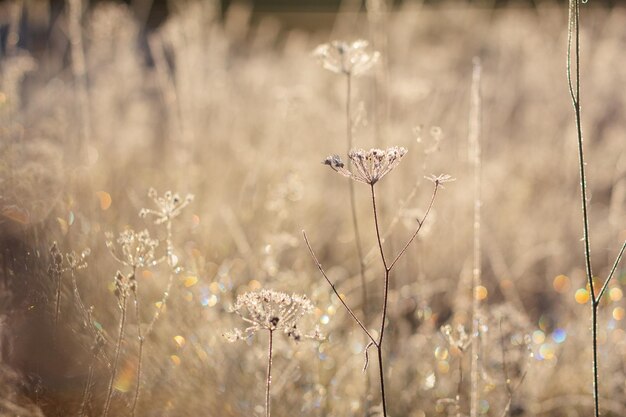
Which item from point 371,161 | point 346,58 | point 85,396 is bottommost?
point 85,396

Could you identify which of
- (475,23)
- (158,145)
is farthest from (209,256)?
(475,23)

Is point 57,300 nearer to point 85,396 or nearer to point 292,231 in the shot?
point 85,396

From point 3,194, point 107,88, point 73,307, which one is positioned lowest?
point 73,307

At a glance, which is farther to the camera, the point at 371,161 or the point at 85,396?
the point at 85,396

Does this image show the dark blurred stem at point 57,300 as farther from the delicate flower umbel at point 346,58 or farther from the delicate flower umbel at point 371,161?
the delicate flower umbel at point 346,58

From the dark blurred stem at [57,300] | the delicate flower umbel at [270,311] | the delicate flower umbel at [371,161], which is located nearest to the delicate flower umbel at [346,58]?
the delicate flower umbel at [371,161]

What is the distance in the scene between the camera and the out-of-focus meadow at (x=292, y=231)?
183 centimetres

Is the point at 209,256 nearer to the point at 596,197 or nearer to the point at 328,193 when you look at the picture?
the point at 328,193

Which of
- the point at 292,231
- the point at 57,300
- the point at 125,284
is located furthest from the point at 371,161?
the point at 292,231

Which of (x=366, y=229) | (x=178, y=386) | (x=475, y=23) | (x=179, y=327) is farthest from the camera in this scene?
(x=475, y=23)

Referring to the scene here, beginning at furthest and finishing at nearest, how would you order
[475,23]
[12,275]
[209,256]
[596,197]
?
[475,23] → [596,197] → [209,256] → [12,275]

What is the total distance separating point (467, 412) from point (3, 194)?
1.65m

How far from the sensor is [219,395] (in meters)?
2.15

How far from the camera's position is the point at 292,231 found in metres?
3.55
